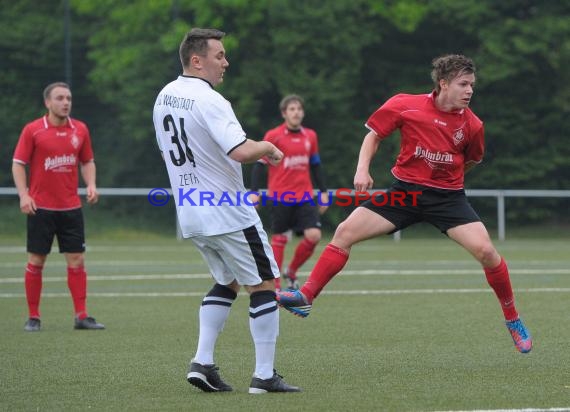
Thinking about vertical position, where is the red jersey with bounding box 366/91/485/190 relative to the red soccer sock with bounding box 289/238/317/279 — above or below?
above

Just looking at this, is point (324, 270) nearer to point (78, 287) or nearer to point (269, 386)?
point (269, 386)

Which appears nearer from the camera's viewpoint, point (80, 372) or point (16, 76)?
point (80, 372)

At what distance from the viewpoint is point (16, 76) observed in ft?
88.4

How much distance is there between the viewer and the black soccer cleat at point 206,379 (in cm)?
650

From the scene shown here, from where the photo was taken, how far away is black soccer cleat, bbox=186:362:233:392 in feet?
21.3

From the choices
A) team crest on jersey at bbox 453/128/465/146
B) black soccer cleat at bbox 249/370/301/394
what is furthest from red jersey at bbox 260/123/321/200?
black soccer cleat at bbox 249/370/301/394

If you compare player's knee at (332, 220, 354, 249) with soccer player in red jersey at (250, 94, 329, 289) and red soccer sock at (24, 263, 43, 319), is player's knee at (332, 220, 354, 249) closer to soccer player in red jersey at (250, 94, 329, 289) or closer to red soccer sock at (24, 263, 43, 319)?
red soccer sock at (24, 263, 43, 319)

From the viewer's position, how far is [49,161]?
33.7 ft

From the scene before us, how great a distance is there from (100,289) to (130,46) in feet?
57.3

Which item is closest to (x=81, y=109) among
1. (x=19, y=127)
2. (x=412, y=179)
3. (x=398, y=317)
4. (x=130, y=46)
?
(x=19, y=127)

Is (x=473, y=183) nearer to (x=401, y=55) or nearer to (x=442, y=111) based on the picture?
(x=401, y=55)

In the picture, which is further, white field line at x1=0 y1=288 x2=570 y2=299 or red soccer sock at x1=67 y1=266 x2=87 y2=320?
white field line at x1=0 y1=288 x2=570 y2=299

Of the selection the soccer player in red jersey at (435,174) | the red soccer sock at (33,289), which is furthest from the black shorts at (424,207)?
the red soccer sock at (33,289)

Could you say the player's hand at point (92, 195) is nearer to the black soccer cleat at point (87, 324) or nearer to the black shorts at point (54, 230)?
the black shorts at point (54, 230)
